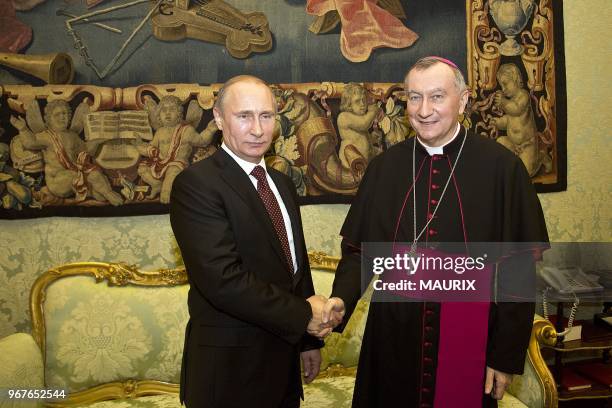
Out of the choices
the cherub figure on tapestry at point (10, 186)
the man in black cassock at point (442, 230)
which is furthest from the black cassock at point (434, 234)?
the cherub figure on tapestry at point (10, 186)

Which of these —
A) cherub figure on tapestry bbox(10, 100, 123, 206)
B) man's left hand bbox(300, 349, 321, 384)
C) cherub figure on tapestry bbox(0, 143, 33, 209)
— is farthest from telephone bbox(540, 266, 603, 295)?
cherub figure on tapestry bbox(0, 143, 33, 209)

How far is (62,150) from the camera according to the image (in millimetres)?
3150

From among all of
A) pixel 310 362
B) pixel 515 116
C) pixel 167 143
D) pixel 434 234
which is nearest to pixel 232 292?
pixel 310 362

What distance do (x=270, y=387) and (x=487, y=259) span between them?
106 centimetres

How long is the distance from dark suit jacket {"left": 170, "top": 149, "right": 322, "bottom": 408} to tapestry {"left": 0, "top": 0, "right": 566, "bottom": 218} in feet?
4.39

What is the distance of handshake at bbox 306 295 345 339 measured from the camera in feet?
6.96

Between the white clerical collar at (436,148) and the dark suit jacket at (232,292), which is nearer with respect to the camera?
the dark suit jacket at (232,292)

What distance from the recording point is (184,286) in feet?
10.5

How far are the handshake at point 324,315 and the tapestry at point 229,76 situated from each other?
134cm

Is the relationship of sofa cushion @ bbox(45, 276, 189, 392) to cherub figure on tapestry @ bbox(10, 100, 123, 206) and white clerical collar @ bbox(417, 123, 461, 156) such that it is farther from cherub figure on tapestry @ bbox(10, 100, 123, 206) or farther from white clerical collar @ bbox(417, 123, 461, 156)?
white clerical collar @ bbox(417, 123, 461, 156)

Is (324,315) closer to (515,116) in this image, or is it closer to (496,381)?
(496,381)

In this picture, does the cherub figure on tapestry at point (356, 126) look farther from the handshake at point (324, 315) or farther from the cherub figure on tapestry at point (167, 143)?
the handshake at point (324, 315)

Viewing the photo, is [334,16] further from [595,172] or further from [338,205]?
[595,172]

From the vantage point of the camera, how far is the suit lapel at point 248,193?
2.02 m
